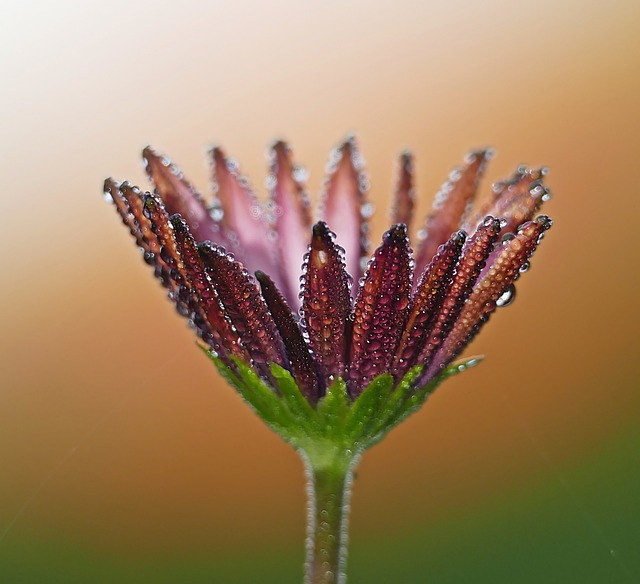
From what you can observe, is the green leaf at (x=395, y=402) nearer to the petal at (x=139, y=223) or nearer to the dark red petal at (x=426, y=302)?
the dark red petal at (x=426, y=302)

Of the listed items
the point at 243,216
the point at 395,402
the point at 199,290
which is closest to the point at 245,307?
the point at 199,290

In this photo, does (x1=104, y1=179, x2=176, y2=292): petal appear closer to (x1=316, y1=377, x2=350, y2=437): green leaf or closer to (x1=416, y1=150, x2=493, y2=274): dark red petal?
(x1=316, y1=377, x2=350, y2=437): green leaf

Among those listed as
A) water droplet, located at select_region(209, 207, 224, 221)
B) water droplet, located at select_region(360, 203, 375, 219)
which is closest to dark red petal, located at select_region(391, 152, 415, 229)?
water droplet, located at select_region(360, 203, 375, 219)

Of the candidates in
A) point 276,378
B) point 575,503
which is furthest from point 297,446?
point 575,503

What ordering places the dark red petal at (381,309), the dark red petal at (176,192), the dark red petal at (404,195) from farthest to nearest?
the dark red petal at (404,195) → the dark red petal at (176,192) → the dark red petal at (381,309)

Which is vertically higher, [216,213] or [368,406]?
[216,213]

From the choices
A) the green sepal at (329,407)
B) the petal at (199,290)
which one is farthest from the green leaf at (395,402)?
the petal at (199,290)

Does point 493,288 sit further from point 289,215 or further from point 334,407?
point 289,215
